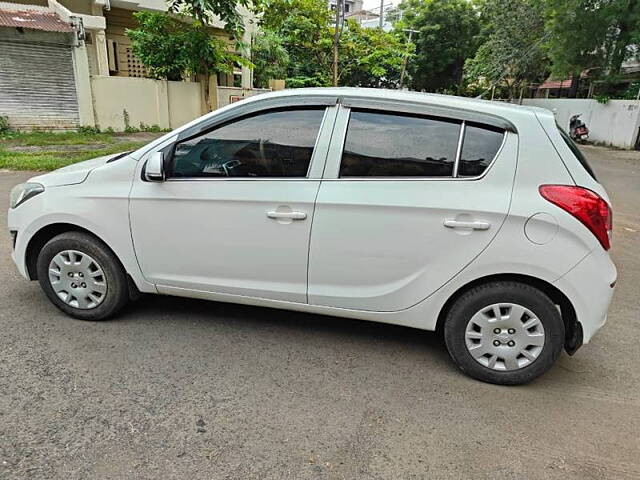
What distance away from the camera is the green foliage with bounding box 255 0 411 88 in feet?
66.9

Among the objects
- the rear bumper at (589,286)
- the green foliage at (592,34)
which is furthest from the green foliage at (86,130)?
the green foliage at (592,34)

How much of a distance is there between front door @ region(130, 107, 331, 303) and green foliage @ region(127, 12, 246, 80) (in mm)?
11777

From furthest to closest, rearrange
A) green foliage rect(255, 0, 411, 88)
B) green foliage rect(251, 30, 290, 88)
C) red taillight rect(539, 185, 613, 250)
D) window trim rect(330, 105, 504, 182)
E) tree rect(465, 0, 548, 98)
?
1. tree rect(465, 0, 548, 98)
2. green foliage rect(251, 30, 290, 88)
3. green foliage rect(255, 0, 411, 88)
4. window trim rect(330, 105, 504, 182)
5. red taillight rect(539, 185, 613, 250)

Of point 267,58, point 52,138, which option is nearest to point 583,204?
point 52,138

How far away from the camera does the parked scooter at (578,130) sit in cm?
2042

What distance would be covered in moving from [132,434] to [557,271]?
2458 millimetres

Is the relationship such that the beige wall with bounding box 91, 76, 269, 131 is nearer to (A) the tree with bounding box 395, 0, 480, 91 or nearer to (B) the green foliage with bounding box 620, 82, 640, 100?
(B) the green foliage with bounding box 620, 82, 640, 100

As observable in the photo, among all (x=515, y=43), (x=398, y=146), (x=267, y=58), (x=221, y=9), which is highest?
(x=515, y=43)

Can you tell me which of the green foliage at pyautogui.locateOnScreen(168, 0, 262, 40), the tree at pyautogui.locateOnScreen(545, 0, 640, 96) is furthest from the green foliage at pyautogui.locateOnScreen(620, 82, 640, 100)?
the green foliage at pyautogui.locateOnScreen(168, 0, 262, 40)

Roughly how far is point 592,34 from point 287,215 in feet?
72.3

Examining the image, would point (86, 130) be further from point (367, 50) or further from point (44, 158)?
point (367, 50)

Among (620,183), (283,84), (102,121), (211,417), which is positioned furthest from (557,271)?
(283,84)

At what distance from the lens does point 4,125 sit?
1374cm

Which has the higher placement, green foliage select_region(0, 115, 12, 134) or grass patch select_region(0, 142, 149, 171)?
green foliage select_region(0, 115, 12, 134)
